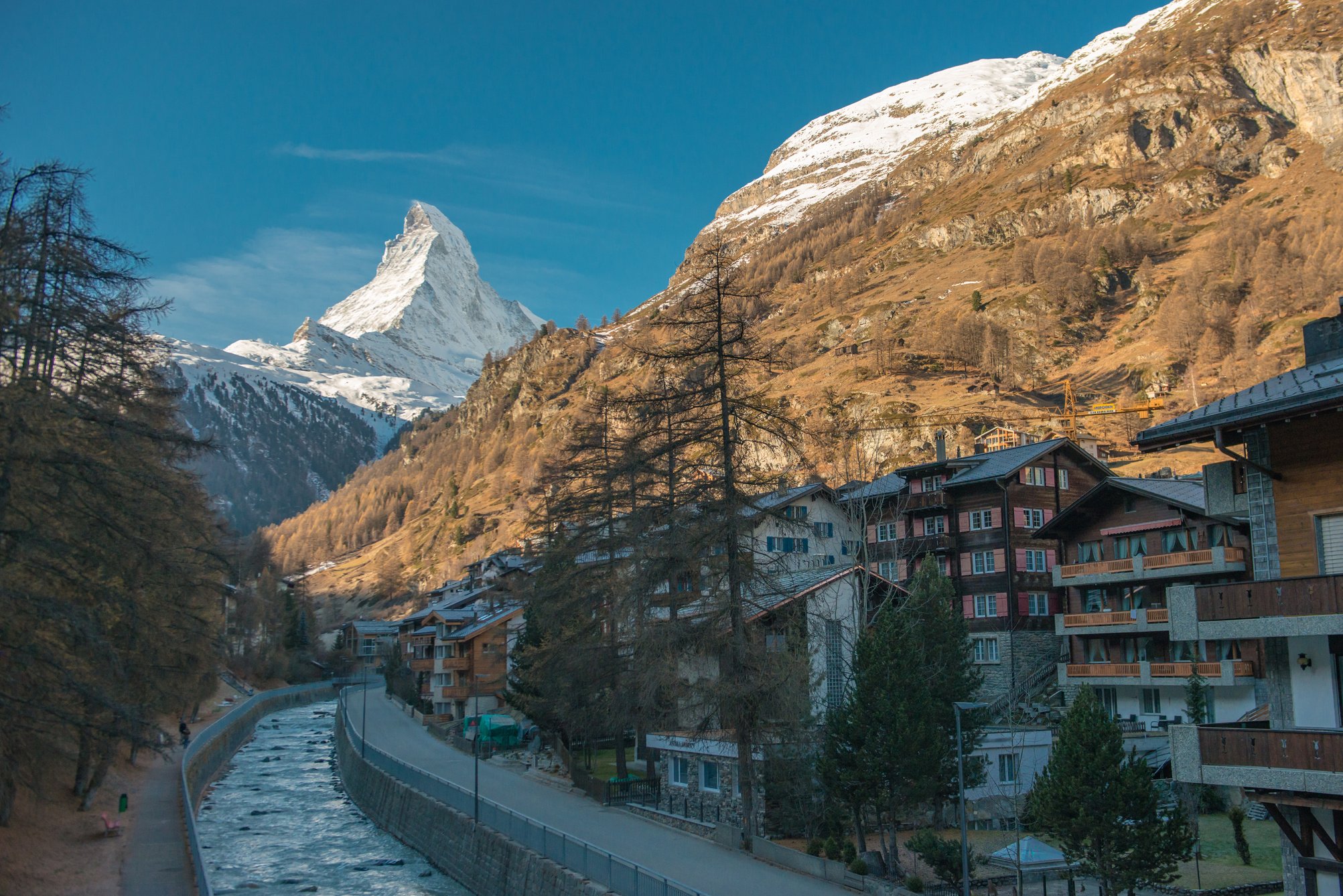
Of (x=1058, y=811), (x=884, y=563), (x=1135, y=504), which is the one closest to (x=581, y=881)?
(x=1058, y=811)

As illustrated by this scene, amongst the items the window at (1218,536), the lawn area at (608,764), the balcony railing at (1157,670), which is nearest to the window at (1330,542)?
the balcony railing at (1157,670)

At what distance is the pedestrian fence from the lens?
2411 cm

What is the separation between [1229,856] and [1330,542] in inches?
647

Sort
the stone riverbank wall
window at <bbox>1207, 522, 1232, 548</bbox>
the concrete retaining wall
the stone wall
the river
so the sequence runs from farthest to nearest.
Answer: the stone wall < window at <bbox>1207, 522, 1232, 548</bbox> < the river < the stone riverbank wall < the concrete retaining wall

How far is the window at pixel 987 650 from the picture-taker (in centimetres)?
5184

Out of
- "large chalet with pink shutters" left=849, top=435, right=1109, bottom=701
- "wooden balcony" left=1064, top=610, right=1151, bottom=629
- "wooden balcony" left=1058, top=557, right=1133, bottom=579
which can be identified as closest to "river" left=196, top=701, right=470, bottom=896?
"large chalet with pink shutters" left=849, top=435, right=1109, bottom=701

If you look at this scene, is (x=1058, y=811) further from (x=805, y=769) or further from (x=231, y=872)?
(x=231, y=872)

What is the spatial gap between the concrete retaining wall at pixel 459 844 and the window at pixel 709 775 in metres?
7.43

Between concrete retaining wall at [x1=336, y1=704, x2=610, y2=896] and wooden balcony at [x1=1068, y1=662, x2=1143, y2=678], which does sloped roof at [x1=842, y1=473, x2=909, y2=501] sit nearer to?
wooden balcony at [x1=1068, y1=662, x2=1143, y2=678]

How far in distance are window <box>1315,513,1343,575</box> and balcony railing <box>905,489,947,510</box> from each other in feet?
129

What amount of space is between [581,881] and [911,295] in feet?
498

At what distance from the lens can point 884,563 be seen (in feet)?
195

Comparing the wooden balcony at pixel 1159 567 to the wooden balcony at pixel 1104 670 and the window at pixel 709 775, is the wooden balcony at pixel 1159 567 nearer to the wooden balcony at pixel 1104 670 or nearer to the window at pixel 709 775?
the wooden balcony at pixel 1104 670

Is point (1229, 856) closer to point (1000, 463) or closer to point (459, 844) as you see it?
point (459, 844)
